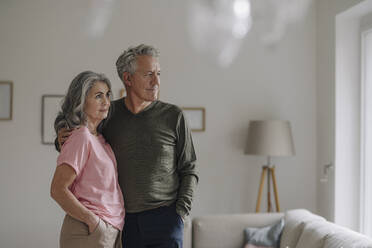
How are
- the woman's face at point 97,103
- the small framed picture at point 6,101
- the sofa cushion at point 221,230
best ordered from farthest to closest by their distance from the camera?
the small framed picture at point 6,101
the sofa cushion at point 221,230
the woman's face at point 97,103

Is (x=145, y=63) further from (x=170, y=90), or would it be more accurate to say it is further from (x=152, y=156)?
(x=170, y=90)

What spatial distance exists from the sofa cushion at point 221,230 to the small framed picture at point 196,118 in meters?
0.96

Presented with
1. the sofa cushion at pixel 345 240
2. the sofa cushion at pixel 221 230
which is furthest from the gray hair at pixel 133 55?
the sofa cushion at pixel 221 230

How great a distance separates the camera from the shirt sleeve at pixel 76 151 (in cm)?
171

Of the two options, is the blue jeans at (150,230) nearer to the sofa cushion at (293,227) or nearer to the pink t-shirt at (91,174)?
the pink t-shirt at (91,174)

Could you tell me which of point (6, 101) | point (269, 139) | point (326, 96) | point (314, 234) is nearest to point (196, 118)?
point (269, 139)

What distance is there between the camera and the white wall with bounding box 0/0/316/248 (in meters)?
3.71

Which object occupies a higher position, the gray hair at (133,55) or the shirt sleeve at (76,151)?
the gray hair at (133,55)

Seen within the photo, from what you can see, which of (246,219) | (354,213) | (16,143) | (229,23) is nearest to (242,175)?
(246,219)

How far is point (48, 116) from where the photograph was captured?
3.72 metres

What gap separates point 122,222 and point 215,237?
1.50 metres

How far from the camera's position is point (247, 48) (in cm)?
398

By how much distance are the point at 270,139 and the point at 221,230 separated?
3.09ft

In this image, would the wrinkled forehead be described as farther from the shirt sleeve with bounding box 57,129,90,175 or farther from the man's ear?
the shirt sleeve with bounding box 57,129,90,175
